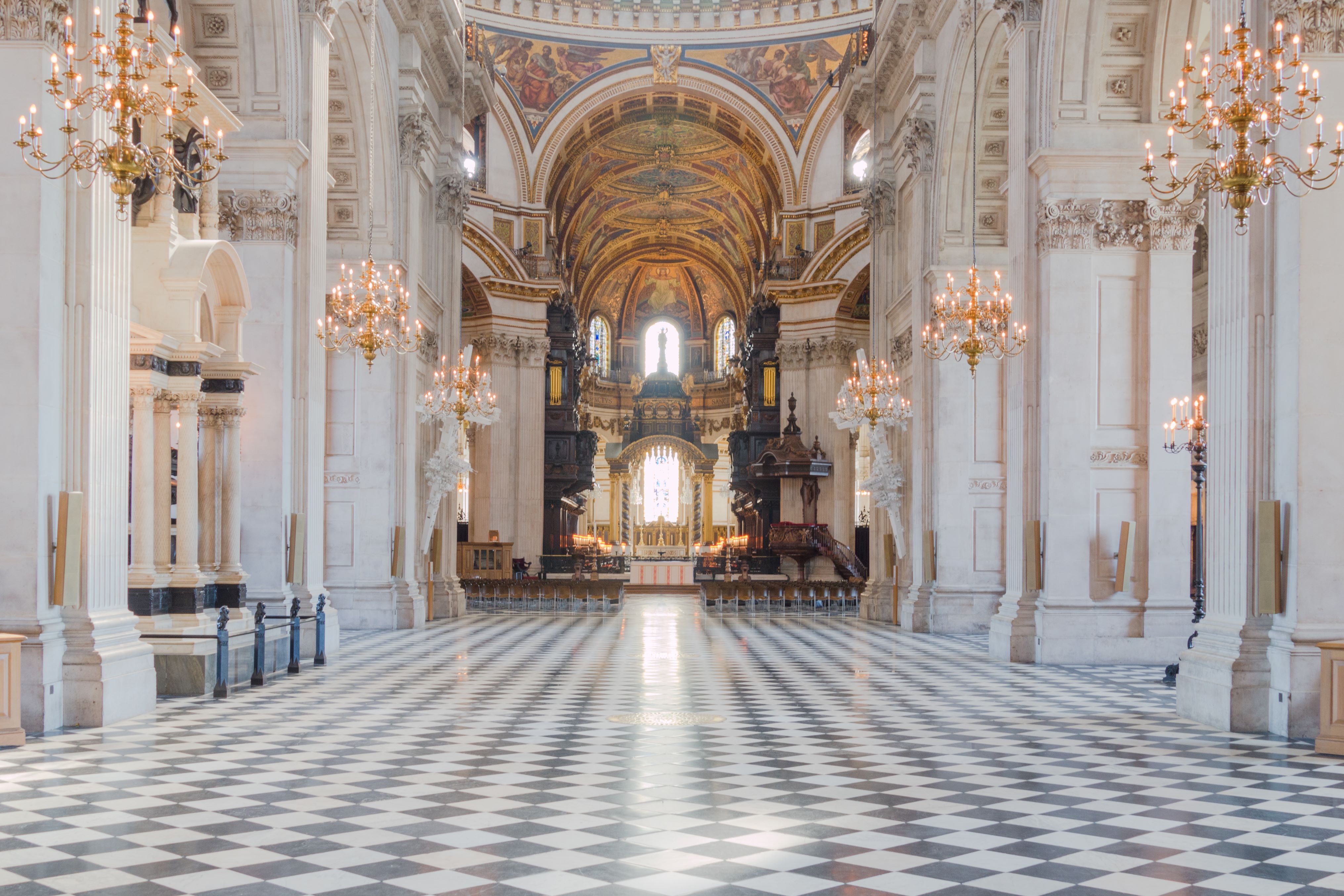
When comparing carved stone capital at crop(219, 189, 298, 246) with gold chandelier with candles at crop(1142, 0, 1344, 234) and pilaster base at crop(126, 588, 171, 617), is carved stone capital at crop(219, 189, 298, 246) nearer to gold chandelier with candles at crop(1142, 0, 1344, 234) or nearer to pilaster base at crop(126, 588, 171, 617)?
pilaster base at crop(126, 588, 171, 617)

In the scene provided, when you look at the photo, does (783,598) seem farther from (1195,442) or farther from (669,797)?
(669,797)

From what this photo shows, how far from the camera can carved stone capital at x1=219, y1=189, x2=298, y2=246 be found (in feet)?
50.1

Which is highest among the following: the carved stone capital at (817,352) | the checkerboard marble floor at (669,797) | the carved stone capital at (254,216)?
the carved stone capital at (817,352)

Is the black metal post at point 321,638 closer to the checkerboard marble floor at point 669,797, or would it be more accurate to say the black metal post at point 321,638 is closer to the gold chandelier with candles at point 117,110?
the checkerboard marble floor at point 669,797

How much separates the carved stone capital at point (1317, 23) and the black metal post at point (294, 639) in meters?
11.8

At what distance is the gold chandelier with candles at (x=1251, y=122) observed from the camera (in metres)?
8.19

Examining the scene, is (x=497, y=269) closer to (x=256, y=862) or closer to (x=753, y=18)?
(x=753, y=18)

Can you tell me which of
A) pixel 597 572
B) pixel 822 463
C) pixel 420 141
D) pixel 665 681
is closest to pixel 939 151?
pixel 420 141

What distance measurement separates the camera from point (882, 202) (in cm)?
2639

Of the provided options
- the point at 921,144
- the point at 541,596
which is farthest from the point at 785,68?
the point at 541,596

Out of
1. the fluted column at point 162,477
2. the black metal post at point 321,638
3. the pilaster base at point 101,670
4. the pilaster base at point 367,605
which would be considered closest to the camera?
the pilaster base at point 101,670

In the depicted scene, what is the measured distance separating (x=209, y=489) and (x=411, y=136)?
1113cm

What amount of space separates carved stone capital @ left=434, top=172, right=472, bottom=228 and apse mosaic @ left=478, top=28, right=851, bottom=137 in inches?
565

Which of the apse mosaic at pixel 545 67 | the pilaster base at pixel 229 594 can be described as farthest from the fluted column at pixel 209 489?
the apse mosaic at pixel 545 67
